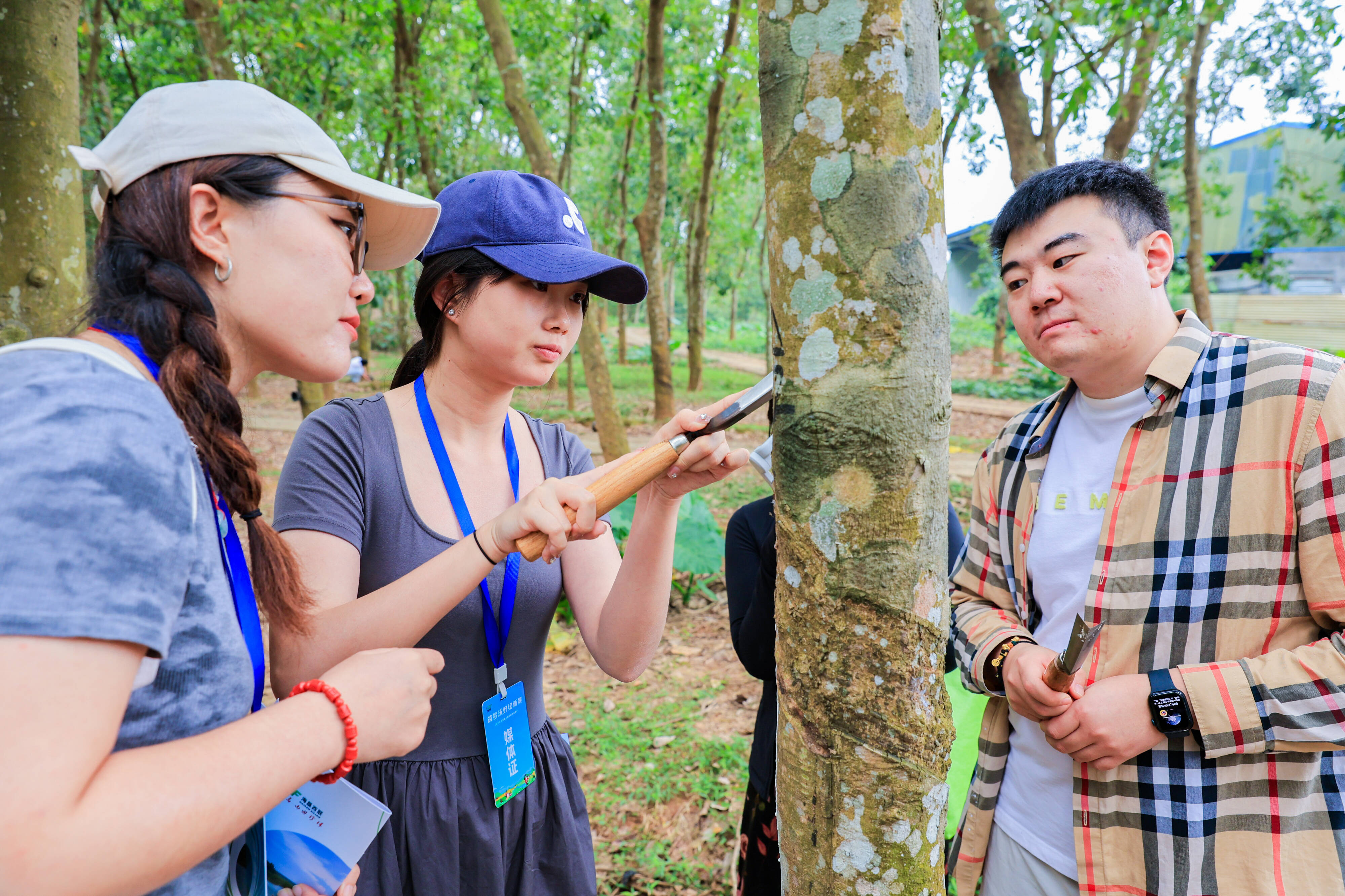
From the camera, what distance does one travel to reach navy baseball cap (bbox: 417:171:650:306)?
1.58 meters

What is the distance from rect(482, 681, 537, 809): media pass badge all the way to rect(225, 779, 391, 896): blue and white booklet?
39 centimetres

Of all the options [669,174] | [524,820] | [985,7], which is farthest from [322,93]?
[524,820]

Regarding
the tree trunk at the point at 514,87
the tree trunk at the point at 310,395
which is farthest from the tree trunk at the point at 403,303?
the tree trunk at the point at 514,87

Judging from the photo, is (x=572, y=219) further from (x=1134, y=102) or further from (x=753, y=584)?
(x=1134, y=102)

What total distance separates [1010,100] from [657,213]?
16.0ft

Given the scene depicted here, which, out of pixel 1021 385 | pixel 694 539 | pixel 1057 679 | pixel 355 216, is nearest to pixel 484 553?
pixel 355 216

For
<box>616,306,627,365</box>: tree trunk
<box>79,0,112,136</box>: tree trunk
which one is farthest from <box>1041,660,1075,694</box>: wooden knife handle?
<box>616,306,627,365</box>: tree trunk

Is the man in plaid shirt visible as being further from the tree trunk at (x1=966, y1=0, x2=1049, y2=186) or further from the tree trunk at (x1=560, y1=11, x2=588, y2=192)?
the tree trunk at (x1=560, y1=11, x2=588, y2=192)

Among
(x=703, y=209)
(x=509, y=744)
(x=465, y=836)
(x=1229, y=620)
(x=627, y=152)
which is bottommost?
(x=465, y=836)

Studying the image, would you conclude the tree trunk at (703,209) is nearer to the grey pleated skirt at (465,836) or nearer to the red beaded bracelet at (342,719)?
the grey pleated skirt at (465,836)

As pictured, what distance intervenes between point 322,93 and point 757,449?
10.0m

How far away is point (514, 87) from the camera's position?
613 cm

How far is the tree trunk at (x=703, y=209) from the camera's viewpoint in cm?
802

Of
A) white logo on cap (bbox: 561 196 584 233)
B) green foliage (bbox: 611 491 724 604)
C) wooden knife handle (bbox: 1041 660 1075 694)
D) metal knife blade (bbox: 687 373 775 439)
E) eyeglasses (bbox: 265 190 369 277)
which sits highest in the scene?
white logo on cap (bbox: 561 196 584 233)
